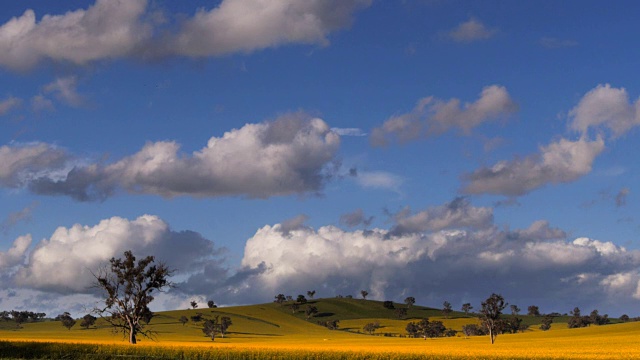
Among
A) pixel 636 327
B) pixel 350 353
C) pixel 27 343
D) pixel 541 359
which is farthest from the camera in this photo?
pixel 636 327

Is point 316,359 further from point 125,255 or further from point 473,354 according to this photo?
point 125,255

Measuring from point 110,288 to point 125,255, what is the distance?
493cm

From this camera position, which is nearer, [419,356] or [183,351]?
[419,356]

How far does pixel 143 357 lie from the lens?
73938 millimetres

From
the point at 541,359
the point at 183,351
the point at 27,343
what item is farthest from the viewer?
the point at 27,343

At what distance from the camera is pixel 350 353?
2781 inches

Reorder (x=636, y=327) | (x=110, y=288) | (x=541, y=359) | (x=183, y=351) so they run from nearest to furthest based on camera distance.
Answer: (x=541, y=359), (x=183, y=351), (x=110, y=288), (x=636, y=327)

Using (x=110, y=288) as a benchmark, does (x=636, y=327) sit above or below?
below

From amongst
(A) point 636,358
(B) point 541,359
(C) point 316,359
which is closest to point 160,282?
(C) point 316,359

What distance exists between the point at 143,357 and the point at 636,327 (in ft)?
386

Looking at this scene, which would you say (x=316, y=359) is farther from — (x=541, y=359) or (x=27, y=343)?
(x=27, y=343)

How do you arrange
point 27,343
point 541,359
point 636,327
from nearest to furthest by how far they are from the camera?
point 541,359 < point 27,343 < point 636,327

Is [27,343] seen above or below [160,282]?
below

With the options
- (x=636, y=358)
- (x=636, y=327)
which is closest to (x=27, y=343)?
(x=636, y=358)
